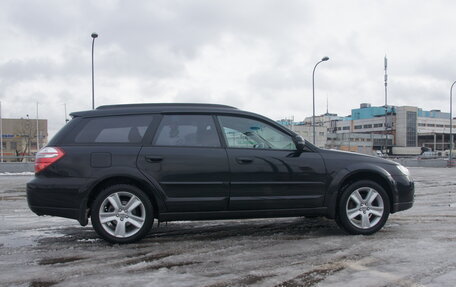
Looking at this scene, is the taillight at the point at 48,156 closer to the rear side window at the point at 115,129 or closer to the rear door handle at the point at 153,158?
the rear side window at the point at 115,129

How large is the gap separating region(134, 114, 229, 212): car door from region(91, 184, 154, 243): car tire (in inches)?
10.3

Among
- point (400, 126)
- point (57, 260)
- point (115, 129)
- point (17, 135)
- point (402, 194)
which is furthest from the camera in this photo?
point (400, 126)

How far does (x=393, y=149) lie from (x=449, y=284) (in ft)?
262

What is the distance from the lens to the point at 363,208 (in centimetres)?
536

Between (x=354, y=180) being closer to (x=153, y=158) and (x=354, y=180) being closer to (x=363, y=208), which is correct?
(x=363, y=208)

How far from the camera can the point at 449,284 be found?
11.4 ft

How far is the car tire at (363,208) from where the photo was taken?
5.29 metres

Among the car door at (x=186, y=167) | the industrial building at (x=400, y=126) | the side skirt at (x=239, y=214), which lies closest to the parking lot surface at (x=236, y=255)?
the side skirt at (x=239, y=214)

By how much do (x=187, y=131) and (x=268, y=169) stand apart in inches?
42.7

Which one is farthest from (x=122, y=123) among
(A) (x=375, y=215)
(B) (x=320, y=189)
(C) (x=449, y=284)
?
(C) (x=449, y=284)

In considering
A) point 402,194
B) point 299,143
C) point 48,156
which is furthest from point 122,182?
point 402,194

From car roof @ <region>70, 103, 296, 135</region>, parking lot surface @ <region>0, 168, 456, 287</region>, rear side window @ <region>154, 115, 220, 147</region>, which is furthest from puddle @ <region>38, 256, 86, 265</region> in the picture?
car roof @ <region>70, 103, 296, 135</region>

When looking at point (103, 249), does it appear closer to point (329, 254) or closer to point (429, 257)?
point (329, 254)

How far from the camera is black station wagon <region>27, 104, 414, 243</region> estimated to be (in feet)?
15.7
